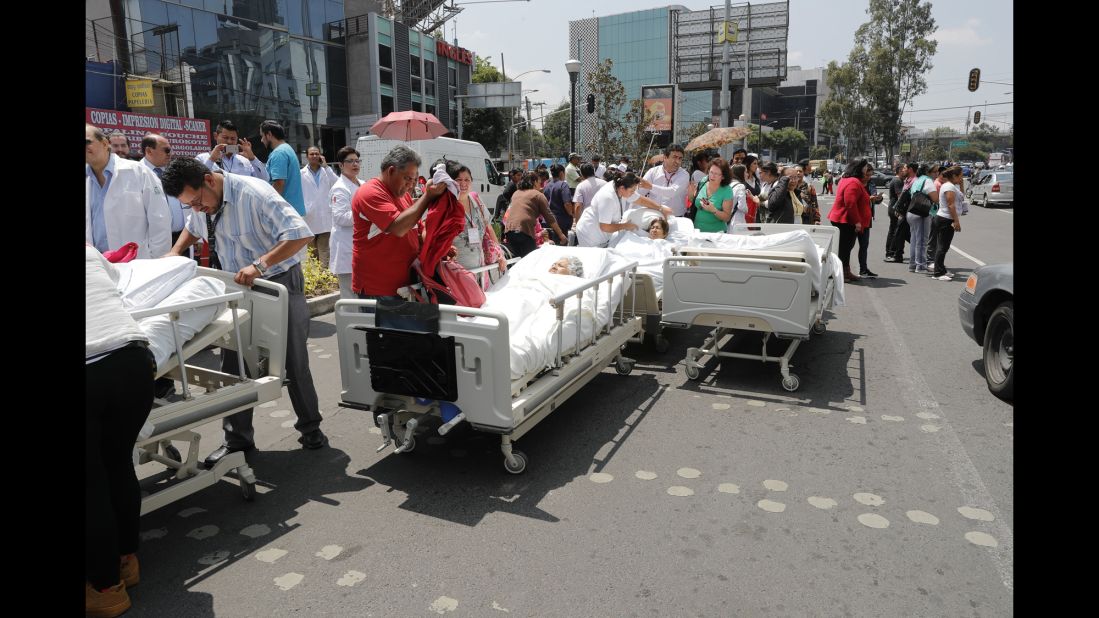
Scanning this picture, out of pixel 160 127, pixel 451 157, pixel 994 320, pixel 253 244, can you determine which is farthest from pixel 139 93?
pixel 994 320

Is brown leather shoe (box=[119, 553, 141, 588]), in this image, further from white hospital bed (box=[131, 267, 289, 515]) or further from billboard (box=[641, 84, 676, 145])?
billboard (box=[641, 84, 676, 145])

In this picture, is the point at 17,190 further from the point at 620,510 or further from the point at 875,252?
the point at 875,252

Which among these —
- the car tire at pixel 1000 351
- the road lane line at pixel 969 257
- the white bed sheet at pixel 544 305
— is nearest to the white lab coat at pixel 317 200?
the white bed sheet at pixel 544 305

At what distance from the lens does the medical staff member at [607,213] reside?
7.18m

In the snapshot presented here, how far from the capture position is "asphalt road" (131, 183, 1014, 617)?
3.02 m

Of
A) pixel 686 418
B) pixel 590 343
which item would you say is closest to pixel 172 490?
pixel 590 343

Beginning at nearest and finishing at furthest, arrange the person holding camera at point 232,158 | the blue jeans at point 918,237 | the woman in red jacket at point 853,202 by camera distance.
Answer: the person holding camera at point 232,158 → the woman in red jacket at point 853,202 → the blue jeans at point 918,237

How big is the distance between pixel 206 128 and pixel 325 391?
17825mm

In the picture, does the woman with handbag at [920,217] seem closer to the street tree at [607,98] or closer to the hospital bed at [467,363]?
the hospital bed at [467,363]

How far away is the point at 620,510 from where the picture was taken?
3754 mm

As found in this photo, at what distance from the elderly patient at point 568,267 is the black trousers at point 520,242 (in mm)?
3180

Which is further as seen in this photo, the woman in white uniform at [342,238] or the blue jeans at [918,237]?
the blue jeans at [918,237]
